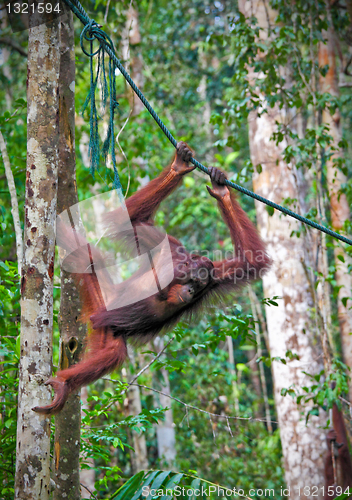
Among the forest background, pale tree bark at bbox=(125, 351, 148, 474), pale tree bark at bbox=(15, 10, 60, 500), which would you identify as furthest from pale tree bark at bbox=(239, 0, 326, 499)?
pale tree bark at bbox=(15, 10, 60, 500)

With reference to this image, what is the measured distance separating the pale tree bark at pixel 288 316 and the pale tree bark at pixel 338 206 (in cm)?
39

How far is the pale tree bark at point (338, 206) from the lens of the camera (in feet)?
15.2

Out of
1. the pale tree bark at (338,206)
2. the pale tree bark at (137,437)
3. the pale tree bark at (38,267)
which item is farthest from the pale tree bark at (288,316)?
the pale tree bark at (38,267)

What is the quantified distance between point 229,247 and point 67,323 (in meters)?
4.94

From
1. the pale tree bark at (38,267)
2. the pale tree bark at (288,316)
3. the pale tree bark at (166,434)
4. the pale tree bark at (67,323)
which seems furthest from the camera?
the pale tree bark at (166,434)

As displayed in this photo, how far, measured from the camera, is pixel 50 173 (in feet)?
6.36

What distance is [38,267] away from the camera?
1.87m

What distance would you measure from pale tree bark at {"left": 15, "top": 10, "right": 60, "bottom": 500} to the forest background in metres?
0.13

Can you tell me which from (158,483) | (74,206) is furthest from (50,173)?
(158,483)

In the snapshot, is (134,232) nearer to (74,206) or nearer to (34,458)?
(74,206)

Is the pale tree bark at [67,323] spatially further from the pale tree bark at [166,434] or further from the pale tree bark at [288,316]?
the pale tree bark at [166,434]

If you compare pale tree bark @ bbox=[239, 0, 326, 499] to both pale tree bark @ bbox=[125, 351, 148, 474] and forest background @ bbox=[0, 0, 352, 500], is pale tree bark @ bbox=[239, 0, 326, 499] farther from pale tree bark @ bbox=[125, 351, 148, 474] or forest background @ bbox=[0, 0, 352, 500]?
pale tree bark @ bbox=[125, 351, 148, 474]

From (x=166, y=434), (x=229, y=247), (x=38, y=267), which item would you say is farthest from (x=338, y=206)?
(x=38, y=267)

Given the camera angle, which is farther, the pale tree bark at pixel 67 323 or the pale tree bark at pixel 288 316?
the pale tree bark at pixel 288 316
